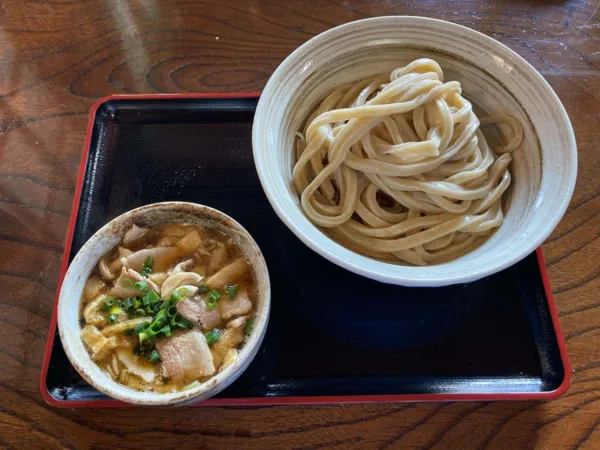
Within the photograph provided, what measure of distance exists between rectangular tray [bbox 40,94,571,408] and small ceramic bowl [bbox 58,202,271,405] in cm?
19

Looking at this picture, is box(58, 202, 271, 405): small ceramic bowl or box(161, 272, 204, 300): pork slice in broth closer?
box(58, 202, 271, 405): small ceramic bowl

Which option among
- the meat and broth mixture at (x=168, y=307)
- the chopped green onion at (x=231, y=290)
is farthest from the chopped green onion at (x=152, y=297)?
the chopped green onion at (x=231, y=290)

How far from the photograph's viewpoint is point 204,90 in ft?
7.48

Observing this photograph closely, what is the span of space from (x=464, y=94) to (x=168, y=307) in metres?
1.35

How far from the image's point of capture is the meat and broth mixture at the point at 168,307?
1.45 metres

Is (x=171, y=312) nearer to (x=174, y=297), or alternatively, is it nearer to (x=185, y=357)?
(x=174, y=297)

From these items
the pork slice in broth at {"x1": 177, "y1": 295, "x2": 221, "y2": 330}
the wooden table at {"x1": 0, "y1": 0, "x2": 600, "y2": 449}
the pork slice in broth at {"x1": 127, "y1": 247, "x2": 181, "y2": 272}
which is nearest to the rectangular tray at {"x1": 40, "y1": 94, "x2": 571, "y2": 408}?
the wooden table at {"x1": 0, "y1": 0, "x2": 600, "y2": 449}

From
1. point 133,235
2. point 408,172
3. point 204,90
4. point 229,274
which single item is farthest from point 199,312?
point 204,90

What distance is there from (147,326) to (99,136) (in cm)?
98

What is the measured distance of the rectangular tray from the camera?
1558 millimetres

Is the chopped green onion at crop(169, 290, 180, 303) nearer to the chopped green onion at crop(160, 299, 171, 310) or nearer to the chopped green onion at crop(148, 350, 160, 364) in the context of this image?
the chopped green onion at crop(160, 299, 171, 310)

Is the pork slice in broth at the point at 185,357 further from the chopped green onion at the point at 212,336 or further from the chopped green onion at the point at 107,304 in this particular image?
the chopped green onion at the point at 107,304

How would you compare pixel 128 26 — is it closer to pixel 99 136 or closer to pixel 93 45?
pixel 93 45

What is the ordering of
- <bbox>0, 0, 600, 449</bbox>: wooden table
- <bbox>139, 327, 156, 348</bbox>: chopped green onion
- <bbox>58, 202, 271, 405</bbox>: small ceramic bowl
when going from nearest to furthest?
<bbox>58, 202, 271, 405</bbox>: small ceramic bowl
<bbox>139, 327, 156, 348</bbox>: chopped green onion
<bbox>0, 0, 600, 449</bbox>: wooden table
